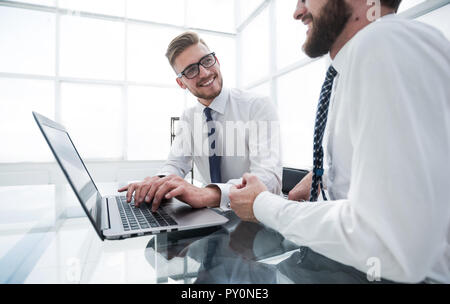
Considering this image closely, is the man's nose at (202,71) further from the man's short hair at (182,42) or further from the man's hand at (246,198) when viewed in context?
the man's hand at (246,198)

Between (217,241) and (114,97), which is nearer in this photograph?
(217,241)

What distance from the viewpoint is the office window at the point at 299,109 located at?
10.2 feet

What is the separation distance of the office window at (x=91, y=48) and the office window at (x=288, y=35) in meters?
2.96

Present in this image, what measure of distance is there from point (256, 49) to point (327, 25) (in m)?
4.34

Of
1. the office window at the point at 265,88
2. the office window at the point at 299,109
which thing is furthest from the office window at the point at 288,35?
the office window at the point at 265,88

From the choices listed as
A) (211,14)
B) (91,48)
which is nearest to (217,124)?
(91,48)

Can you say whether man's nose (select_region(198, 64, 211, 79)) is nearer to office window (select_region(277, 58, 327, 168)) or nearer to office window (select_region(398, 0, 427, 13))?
office window (select_region(398, 0, 427, 13))

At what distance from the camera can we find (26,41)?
13.4 ft

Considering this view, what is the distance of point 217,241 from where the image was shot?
63cm

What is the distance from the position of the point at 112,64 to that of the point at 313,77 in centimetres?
370

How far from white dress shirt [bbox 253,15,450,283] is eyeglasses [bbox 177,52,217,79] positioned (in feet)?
3.93

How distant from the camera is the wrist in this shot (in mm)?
876
